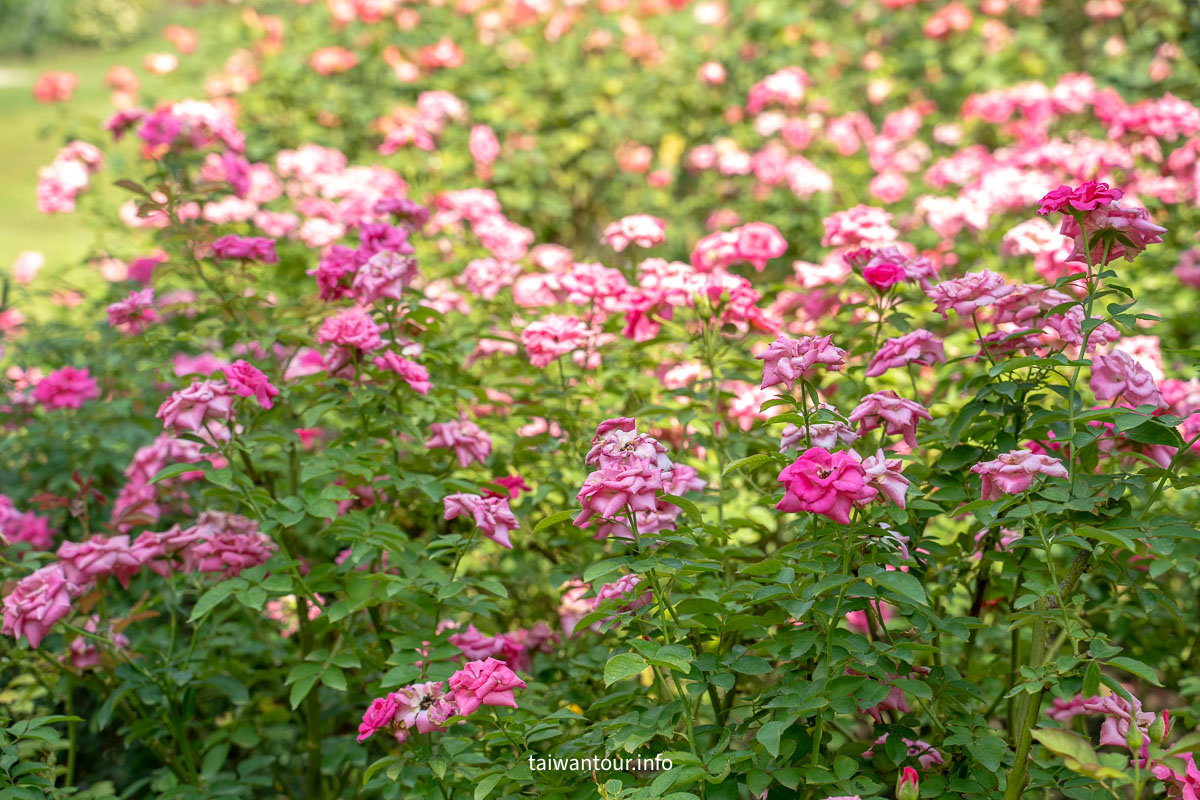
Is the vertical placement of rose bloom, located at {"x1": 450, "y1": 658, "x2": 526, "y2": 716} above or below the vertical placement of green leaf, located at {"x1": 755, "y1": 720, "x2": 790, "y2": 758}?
below

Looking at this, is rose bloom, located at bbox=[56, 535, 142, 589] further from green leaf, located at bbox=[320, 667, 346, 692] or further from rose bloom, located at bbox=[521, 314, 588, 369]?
rose bloom, located at bbox=[521, 314, 588, 369]

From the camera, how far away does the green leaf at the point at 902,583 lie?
1299 mm

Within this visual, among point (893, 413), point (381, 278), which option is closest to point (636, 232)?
point (381, 278)

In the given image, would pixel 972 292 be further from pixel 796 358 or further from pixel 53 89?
pixel 53 89

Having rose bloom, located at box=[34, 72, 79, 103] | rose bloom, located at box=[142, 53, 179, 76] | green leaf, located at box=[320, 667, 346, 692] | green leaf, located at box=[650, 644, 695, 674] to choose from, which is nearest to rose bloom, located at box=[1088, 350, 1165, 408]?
green leaf, located at box=[650, 644, 695, 674]

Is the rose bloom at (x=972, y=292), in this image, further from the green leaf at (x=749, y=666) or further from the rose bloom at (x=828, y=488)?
the green leaf at (x=749, y=666)

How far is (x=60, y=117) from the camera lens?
15.1 ft

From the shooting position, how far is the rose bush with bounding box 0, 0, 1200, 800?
4.77ft

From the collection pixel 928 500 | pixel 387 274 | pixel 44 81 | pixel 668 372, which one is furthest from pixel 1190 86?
pixel 44 81

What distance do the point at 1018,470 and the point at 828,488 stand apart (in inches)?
13.8

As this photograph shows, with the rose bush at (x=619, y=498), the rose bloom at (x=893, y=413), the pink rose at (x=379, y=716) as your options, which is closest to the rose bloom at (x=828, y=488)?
the rose bush at (x=619, y=498)

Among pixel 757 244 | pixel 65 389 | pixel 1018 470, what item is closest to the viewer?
pixel 1018 470

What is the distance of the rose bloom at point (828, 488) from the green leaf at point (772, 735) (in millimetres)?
305

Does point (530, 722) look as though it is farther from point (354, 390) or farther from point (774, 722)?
point (354, 390)
